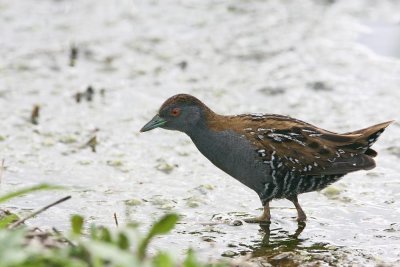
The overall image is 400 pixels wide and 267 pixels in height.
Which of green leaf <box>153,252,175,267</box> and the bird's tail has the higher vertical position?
the bird's tail

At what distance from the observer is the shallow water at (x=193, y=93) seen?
6.96m

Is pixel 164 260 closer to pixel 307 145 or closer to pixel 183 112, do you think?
pixel 307 145

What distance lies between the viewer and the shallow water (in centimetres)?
696

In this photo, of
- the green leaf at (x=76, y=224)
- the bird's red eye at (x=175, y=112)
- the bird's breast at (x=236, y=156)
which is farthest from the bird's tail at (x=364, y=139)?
the green leaf at (x=76, y=224)

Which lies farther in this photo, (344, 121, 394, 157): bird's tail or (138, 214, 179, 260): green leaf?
(344, 121, 394, 157): bird's tail

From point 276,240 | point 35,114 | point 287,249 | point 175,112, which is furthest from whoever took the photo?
point 35,114

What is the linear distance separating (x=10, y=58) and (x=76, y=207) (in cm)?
375

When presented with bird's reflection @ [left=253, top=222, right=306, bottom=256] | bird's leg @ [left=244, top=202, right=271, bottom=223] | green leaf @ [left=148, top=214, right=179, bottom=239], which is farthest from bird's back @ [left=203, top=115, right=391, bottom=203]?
green leaf @ [left=148, top=214, right=179, bottom=239]

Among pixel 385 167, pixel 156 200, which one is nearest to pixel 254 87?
pixel 385 167

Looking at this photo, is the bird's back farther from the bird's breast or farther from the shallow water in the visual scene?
the shallow water

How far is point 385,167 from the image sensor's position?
814 cm

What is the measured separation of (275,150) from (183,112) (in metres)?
0.82

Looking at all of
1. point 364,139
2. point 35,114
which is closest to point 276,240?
point 364,139

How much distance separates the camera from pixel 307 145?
693 centimetres
